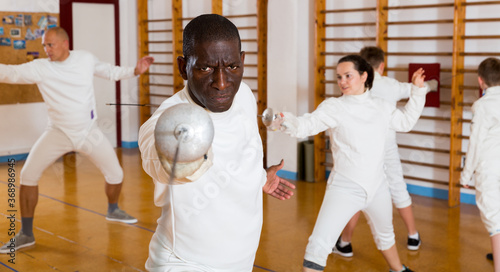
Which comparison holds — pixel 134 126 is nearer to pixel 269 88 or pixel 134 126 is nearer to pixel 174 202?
pixel 269 88

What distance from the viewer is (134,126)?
869 centimetres

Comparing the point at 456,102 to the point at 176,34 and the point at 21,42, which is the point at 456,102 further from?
the point at 21,42

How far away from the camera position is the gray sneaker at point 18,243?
4.04 m

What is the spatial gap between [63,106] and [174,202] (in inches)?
118

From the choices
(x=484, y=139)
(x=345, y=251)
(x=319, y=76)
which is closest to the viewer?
(x=484, y=139)

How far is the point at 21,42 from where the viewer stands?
7.39m

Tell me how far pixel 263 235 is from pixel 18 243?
185 centimetres

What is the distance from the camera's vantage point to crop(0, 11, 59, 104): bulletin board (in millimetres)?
7232

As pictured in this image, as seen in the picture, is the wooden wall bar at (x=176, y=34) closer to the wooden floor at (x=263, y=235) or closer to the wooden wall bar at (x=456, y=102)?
the wooden floor at (x=263, y=235)

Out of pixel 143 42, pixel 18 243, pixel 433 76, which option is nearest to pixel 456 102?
pixel 433 76

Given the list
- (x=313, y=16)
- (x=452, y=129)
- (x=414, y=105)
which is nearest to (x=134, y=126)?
(x=313, y=16)

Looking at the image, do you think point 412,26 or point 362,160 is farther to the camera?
point 412,26

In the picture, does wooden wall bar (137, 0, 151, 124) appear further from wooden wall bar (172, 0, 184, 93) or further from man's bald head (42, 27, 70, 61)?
man's bald head (42, 27, 70, 61)

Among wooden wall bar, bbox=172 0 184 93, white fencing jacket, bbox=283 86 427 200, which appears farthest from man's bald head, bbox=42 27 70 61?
wooden wall bar, bbox=172 0 184 93
